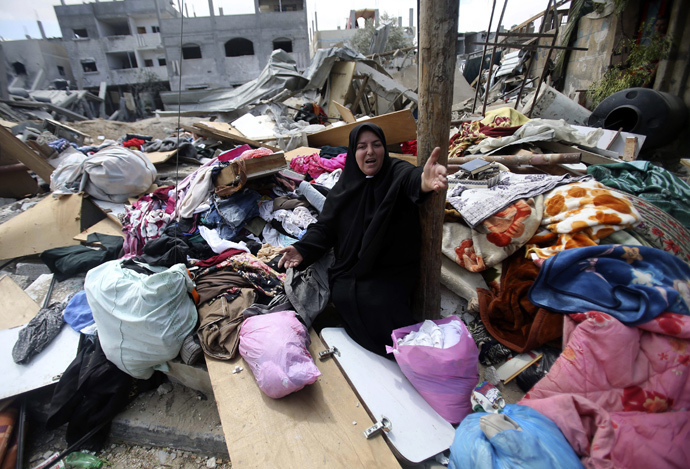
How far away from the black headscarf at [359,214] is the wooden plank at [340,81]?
594 cm

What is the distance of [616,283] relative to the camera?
5.48 ft

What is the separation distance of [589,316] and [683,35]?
23.7 feet

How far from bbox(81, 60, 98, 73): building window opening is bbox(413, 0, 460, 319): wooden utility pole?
26949 mm

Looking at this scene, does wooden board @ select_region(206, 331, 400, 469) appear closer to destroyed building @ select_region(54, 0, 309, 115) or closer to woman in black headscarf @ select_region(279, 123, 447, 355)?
woman in black headscarf @ select_region(279, 123, 447, 355)

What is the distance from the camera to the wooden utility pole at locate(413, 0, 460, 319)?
5.29ft

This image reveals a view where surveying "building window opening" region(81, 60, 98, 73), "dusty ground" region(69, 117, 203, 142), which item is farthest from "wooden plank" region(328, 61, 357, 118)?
"building window opening" region(81, 60, 98, 73)

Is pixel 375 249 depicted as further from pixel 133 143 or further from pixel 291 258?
pixel 133 143

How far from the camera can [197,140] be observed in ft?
20.1

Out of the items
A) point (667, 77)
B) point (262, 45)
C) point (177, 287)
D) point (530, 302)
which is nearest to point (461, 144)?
point (530, 302)

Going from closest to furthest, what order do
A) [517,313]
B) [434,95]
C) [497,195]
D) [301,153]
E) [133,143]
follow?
[434,95] < [517,313] < [497,195] < [301,153] < [133,143]

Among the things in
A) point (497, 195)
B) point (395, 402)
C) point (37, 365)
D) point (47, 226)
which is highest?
point (497, 195)

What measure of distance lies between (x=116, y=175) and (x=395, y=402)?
408 cm

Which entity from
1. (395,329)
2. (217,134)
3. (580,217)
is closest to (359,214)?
(395,329)

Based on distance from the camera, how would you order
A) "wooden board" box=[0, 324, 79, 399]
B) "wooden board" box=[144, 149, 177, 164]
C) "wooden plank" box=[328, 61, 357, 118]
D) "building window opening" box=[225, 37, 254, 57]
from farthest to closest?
"building window opening" box=[225, 37, 254, 57] < "wooden plank" box=[328, 61, 357, 118] < "wooden board" box=[144, 149, 177, 164] < "wooden board" box=[0, 324, 79, 399]
